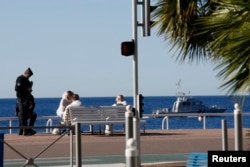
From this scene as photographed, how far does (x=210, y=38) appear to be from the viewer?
13852 millimetres

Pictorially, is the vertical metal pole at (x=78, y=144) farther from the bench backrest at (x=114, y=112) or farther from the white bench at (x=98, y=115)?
→ the bench backrest at (x=114, y=112)

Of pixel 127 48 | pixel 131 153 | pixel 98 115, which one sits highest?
pixel 127 48

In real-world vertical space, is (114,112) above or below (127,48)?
below

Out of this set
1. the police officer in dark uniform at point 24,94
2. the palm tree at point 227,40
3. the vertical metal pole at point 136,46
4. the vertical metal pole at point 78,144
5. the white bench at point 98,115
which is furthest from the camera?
the white bench at point 98,115

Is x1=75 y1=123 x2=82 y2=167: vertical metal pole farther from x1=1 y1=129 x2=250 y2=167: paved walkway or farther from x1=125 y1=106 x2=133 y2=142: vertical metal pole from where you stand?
x1=1 y1=129 x2=250 y2=167: paved walkway

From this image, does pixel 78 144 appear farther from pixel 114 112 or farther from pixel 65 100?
pixel 65 100

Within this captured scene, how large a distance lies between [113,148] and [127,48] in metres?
4.71

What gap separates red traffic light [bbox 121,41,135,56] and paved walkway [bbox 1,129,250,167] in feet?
7.71

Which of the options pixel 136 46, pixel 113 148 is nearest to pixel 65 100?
pixel 113 148

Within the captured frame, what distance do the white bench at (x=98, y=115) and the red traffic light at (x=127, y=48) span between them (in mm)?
7256

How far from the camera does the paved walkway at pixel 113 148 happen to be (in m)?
20.0

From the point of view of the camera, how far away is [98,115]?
90.3 ft

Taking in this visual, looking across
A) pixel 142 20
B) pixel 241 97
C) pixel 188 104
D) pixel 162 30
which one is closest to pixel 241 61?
pixel 241 97

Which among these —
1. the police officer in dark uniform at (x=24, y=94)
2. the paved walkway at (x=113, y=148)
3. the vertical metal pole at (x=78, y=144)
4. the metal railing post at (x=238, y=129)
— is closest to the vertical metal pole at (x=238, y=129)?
the metal railing post at (x=238, y=129)
